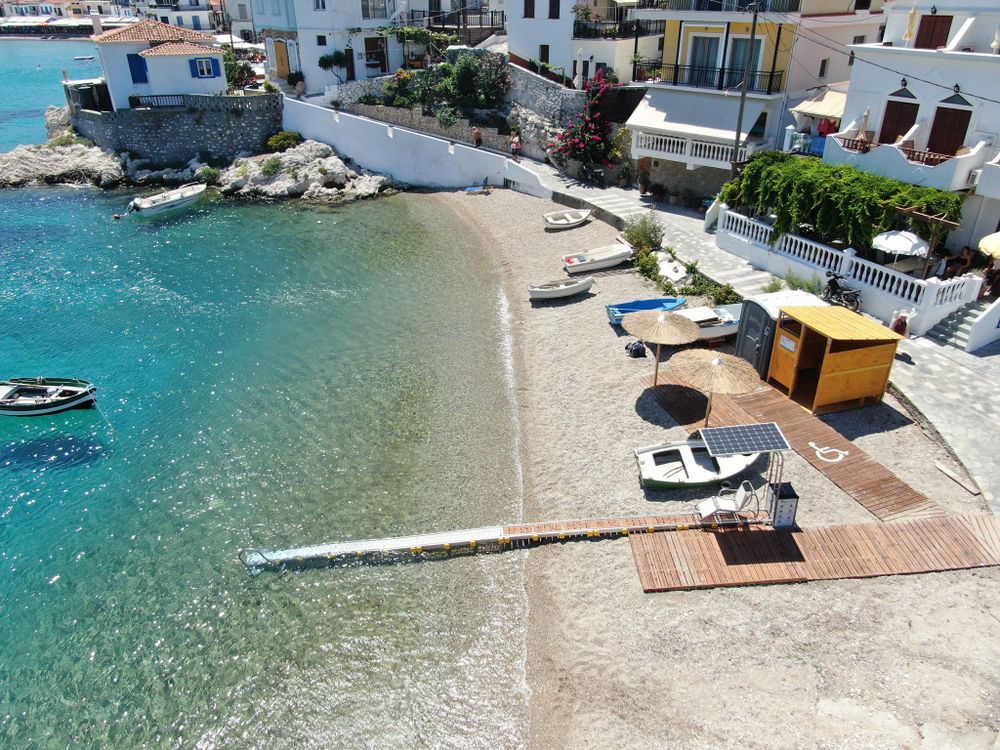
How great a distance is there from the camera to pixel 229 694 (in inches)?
529

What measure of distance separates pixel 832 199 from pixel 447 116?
84.0ft

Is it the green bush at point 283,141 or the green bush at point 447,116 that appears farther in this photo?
the green bush at point 283,141

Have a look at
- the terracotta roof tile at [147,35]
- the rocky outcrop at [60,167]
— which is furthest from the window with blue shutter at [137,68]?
the rocky outcrop at [60,167]

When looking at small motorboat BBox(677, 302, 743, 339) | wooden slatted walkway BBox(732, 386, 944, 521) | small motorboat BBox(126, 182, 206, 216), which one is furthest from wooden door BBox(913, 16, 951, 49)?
small motorboat BBox(126, 182, 206, 216)

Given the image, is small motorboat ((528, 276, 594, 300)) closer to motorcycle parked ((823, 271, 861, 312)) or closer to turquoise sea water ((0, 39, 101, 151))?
motorcycle parked ((823, 271, 861, 312))

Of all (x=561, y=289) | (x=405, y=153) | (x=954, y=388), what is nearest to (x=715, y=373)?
(x=954, y=388)

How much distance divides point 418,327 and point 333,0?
33.1m

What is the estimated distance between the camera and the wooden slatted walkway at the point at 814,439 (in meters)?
15.5

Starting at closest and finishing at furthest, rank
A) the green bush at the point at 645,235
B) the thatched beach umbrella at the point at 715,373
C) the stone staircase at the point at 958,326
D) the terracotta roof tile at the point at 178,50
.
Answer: the thatched beach umbrella at the point at 715,373
the stone staircase at the point at 958,326
the green bush at the point at 645,235
the terracotta roof tile at the point at 178,50

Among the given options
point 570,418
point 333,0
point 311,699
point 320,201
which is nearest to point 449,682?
point 311,699

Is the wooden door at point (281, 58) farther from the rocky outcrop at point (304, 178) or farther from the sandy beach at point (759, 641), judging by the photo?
the sandy beach at point (759, 641)

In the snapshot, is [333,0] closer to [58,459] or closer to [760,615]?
[58,459]

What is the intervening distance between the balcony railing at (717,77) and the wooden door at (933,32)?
283 inches

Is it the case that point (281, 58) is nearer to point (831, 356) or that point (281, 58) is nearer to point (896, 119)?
point (896, 119)
